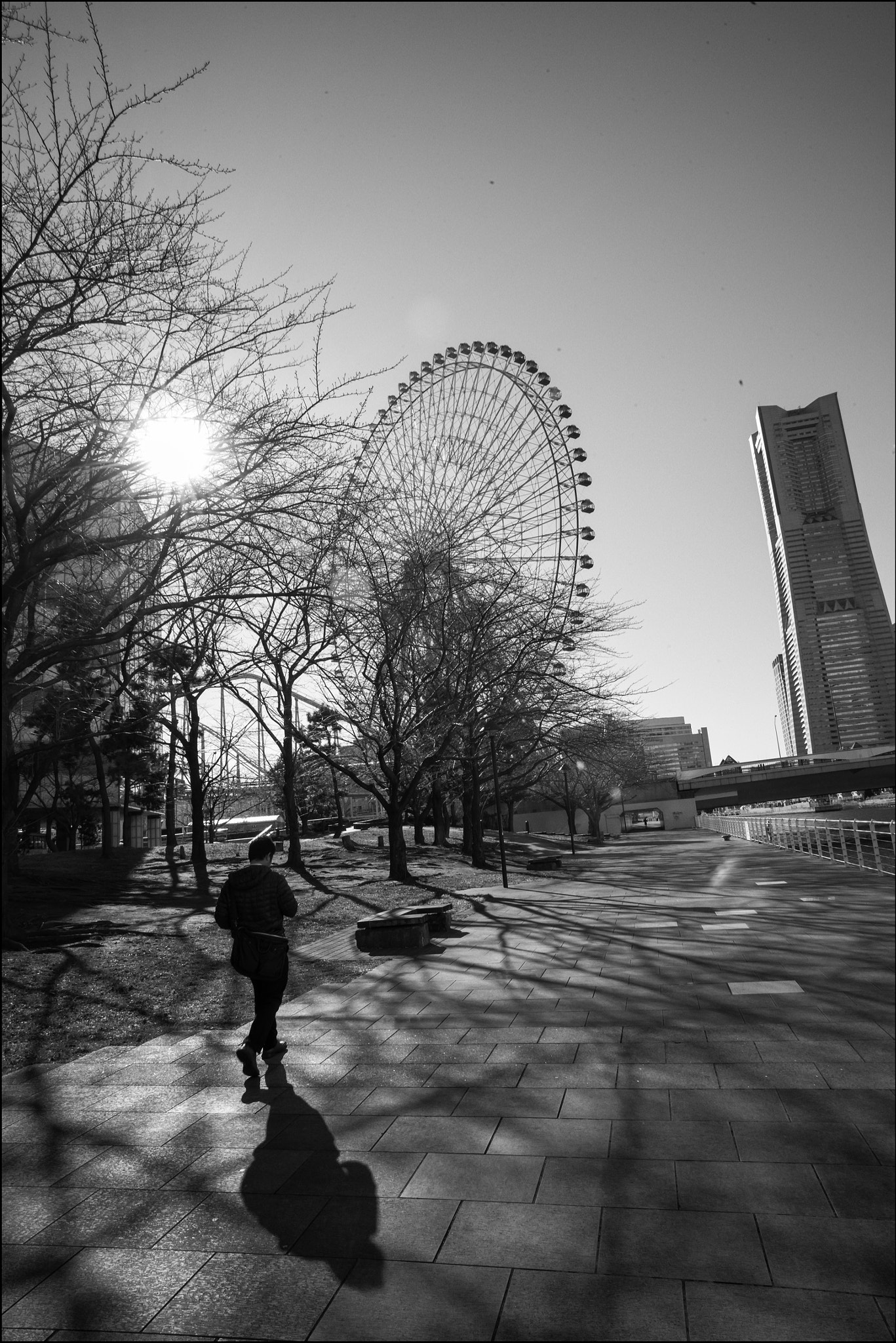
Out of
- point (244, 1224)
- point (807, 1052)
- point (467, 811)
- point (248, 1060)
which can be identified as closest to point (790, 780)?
point (467, 811)

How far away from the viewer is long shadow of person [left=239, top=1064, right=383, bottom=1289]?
140 inches

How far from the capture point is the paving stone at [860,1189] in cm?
374

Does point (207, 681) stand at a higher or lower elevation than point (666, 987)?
higher

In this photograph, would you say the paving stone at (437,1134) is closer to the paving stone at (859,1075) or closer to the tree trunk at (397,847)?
the paving stone at (859,1075)

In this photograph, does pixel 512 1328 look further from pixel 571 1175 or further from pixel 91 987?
pixel 91 987

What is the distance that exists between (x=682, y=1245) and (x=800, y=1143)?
1.33 m

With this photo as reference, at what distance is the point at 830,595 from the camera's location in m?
171

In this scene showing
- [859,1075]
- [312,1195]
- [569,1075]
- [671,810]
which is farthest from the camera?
[671,810]

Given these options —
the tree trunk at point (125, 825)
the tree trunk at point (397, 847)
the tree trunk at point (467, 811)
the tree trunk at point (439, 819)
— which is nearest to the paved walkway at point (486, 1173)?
the tree trunk at point (397, 847)

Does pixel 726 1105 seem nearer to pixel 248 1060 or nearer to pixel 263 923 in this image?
pixel 248 1060

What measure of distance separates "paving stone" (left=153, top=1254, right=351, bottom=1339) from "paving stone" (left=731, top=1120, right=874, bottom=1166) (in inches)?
88.1

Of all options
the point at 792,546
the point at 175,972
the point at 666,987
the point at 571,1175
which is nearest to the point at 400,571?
the point at 175,972

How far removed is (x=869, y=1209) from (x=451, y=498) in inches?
691

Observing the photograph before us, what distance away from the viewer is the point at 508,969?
32.2 ft
